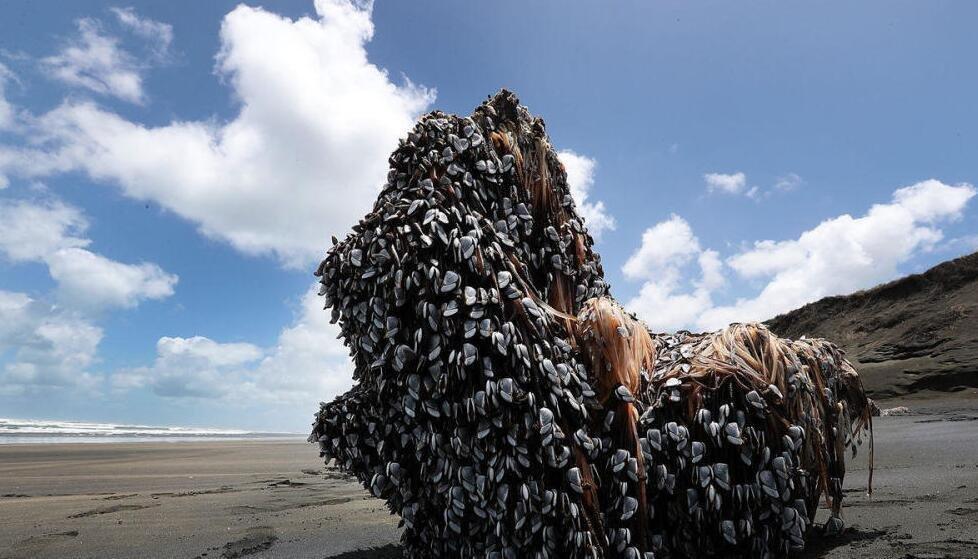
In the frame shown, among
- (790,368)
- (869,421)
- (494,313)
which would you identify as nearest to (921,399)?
(869,421)

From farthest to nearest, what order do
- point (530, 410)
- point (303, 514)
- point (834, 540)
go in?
point (303, 514), point (834, 540), point (530, 410)

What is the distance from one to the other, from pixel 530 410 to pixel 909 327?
940 inches

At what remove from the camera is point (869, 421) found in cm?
436

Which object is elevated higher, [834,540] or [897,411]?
[834,540]

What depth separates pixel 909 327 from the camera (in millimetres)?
21312

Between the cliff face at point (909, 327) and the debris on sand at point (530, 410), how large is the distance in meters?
17.4

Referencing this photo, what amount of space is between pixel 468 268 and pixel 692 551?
7.47 ft

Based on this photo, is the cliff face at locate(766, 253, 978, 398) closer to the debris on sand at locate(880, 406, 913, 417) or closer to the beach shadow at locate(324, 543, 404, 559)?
the debris on sand at locate(880, 406, 913, 417)

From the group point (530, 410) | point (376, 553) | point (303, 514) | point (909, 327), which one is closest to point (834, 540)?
point (530, 410)

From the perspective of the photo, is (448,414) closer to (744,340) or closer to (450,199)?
(450,199)

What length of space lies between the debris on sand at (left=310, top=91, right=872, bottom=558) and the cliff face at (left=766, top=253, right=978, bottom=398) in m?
17.4

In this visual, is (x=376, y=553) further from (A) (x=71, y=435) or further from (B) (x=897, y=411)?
(A) (x=71, y=435)

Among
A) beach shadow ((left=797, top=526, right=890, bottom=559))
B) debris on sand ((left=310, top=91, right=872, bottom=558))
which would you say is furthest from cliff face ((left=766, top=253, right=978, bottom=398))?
debris on sand ((left=310, top=91, right=872, bottom=558))

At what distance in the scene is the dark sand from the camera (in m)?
4.20
